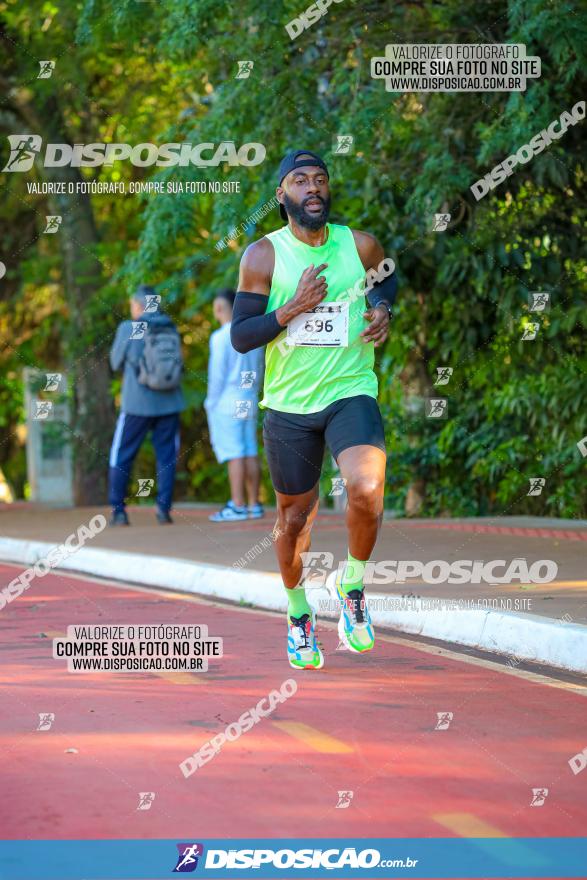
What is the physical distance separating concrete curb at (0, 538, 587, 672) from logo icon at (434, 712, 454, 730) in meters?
1.26

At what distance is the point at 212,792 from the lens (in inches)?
209

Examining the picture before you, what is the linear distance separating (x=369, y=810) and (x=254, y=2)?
9243 mm

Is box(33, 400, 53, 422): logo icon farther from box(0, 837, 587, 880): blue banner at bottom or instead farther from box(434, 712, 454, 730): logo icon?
box(0, 837, 587, 880): blue banner at bottom

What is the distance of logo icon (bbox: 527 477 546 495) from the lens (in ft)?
47.7

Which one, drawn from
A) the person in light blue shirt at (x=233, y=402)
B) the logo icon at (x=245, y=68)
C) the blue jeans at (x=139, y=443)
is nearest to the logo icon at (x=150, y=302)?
the person in light blue shirt at (x=233, y=402)

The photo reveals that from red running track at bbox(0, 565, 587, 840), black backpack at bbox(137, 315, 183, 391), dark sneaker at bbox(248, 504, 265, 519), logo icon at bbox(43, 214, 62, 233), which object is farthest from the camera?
logo icon at bbox(43, 214, 62, 233)

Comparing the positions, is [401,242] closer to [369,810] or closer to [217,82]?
[217,82]

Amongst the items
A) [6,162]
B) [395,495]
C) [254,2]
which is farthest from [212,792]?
[6,162]

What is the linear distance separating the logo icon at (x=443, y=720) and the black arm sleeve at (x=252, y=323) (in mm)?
1883

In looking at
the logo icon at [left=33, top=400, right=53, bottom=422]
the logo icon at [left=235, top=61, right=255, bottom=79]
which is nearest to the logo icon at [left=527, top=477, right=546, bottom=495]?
the logo icon at [left=235, top=61, right=255, bottom=79]

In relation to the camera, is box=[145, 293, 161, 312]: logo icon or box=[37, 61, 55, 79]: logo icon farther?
box=[37, 61, 55, 79]: logo icon

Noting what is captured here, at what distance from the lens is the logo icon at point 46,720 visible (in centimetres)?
644

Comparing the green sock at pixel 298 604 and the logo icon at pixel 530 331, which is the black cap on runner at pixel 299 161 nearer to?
the green sock at pixel 298 604

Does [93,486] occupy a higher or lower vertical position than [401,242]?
lower
